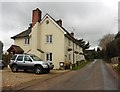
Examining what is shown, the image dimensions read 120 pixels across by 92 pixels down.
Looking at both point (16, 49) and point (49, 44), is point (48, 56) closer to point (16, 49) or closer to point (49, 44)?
point (49, 44)

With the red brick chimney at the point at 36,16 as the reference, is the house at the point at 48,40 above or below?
below

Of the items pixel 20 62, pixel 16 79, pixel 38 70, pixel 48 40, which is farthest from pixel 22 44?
pixel 16 79

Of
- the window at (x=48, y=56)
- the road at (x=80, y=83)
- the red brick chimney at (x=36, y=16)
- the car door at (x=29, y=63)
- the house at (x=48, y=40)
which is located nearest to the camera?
the road at (x=80, y=83)

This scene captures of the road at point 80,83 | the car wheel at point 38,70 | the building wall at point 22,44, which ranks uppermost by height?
the building wall at point 22,44

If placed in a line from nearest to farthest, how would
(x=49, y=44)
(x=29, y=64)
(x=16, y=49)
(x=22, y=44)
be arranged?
(x=29, y=64), (x=49, y=44), (x=16, y=49), (x=22, y=44)

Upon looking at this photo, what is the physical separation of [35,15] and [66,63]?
876 cm

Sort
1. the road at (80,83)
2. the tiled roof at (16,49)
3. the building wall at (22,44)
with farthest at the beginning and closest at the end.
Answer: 1. the building wall at (22,44)
2. the tiled roof at (16,49)
3. the road at (80,83)

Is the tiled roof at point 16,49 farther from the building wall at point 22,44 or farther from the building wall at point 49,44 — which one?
the building wall at point 49,44

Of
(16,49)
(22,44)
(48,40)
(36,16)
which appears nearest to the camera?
(16,49)

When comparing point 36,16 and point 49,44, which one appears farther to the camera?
point 36,16

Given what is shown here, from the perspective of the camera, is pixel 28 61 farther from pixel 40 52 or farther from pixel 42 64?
pixel 40 52

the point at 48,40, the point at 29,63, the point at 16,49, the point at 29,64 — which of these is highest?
the point at 48,40

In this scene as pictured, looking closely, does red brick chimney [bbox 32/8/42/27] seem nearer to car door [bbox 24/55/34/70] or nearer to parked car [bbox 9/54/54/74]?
parked car [bbox 9/54/54/74]

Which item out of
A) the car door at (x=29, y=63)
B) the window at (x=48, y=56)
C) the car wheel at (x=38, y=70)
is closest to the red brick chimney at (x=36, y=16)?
the window at (x=48, y=56)
